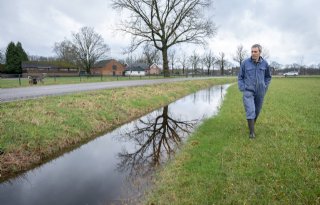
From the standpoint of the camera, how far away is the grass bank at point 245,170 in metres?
4.14

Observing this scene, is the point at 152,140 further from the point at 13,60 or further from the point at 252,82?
the point at 13,60

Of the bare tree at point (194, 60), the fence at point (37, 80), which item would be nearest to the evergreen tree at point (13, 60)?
the fence at point (37, 80)

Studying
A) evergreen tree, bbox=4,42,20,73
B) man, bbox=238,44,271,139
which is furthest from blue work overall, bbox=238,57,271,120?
evergreen tree, bbox=4,42,20,73

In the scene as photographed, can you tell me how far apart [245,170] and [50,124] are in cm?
603

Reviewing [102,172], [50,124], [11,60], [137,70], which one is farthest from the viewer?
[137,70]

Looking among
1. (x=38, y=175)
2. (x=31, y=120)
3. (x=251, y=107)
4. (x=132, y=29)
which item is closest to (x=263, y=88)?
(x=251, y=107)

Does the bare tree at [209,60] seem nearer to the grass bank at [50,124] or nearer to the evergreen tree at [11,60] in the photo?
the evergreen tree at [11,60]

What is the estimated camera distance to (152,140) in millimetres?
8750

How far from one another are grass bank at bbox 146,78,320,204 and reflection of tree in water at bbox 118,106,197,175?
57 centimetres

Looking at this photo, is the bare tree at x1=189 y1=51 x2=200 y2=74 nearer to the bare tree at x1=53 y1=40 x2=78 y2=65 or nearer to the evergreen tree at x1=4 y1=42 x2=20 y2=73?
the bare tree at x1=53 y1=40 x2=78 y2=65

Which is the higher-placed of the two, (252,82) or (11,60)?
(11,60)

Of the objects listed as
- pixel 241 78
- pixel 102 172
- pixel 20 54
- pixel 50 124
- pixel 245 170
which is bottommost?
pixel 102 172

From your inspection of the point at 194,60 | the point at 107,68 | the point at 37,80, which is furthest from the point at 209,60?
the point at 37,80

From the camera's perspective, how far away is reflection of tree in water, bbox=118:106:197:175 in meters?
6.64
